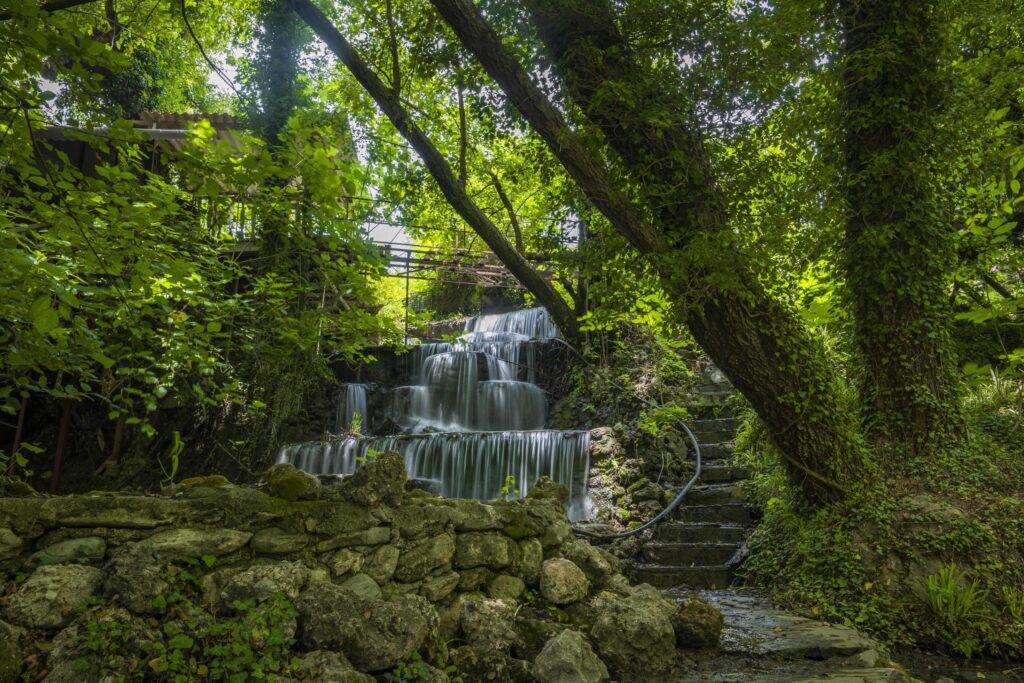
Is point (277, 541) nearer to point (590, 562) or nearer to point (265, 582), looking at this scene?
point (265, 582)

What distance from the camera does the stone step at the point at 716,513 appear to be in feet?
21.0

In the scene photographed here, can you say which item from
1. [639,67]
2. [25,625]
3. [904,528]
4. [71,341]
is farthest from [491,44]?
[904,528]

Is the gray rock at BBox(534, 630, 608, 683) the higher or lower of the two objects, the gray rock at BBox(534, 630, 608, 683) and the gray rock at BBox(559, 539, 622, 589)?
the lower

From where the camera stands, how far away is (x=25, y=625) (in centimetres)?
237

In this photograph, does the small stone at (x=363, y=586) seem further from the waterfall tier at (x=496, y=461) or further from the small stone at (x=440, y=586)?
the waterfall tier at (x=496, y=461)

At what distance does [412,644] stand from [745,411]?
19.4ft

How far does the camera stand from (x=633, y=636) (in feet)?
11.4

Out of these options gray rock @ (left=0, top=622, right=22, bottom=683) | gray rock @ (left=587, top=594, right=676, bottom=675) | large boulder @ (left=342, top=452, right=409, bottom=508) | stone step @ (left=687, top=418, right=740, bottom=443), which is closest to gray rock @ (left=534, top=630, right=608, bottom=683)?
gray rock @ (left=587, top=594, right=676, bottom=675)

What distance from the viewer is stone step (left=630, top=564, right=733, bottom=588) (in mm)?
5617

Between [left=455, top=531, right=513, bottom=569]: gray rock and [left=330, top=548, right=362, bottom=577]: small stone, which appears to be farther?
[left=455, top=531, right=513, bottom=569]: gray rock

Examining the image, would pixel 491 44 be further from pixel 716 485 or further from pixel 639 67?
pixel 716 485

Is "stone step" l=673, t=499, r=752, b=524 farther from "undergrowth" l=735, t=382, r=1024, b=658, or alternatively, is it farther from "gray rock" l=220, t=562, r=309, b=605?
"gray rock" l=220, t=562, r=309, b=605

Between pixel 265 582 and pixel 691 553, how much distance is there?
440cm

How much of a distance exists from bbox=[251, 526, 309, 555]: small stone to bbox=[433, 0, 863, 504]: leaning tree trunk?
9.82 feet
